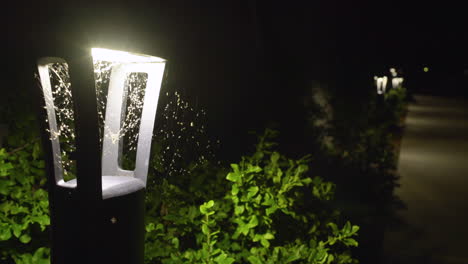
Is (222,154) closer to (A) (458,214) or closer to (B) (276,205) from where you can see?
(B) (276,205)

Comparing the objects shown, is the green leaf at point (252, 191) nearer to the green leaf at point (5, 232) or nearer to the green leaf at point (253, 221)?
the green leaf at point (253, 221)

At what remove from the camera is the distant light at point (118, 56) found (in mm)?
1877

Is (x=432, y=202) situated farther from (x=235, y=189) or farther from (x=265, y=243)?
(x=235, y=189)

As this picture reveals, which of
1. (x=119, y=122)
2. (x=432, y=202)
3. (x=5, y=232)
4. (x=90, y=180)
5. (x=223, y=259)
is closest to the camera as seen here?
(x=90, y=180)

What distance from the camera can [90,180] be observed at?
5.93ft

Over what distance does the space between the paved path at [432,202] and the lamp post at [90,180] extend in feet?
12.0

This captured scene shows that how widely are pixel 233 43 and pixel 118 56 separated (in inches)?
129

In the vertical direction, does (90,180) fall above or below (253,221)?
above

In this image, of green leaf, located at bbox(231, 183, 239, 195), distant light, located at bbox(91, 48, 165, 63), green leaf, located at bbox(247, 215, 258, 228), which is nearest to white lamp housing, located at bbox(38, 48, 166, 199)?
distant light, located at bbox(91, 48, 165, 63)

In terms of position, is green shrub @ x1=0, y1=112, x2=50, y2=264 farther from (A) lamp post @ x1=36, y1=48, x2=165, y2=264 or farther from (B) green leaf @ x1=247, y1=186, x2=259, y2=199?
(B) green leaf @ x1=247, y1=186, x2=259, y2=199

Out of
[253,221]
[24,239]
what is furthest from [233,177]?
[24,239]

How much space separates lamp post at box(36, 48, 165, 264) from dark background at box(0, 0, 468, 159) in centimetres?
10

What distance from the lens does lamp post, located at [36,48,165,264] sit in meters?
1.73

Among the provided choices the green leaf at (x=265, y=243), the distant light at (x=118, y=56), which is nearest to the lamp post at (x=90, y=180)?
the distant light at (x=118, y=56)
